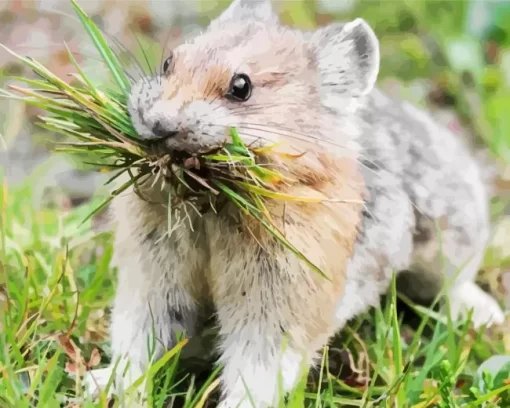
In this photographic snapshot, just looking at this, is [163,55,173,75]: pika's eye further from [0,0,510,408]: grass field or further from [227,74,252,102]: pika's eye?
[0,0,510,408]: grass field

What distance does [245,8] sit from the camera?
4184 mm

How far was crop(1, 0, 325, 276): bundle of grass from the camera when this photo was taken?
3135mm

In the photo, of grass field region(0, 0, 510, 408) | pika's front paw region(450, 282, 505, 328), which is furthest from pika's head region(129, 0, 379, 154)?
pika's front paw region(450, 282, 505, 328)

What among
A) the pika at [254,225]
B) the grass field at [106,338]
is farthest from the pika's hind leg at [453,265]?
the pika at [254,225]

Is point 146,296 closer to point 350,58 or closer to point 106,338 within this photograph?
point 106,338

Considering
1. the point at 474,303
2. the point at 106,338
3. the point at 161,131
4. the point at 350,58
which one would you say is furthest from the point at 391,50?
the point at 161,131

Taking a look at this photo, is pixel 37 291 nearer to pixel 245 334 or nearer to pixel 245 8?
pixel 245 334

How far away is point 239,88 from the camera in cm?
327

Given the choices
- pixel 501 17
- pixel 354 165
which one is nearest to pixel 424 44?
pixel 501 17

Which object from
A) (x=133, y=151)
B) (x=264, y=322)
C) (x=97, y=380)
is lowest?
(x=97, y=380)

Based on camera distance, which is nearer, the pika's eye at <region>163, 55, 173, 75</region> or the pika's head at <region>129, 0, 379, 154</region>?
the pika's head at <region>129, 0, 379, 154</region>

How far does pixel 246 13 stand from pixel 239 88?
3.33 feet

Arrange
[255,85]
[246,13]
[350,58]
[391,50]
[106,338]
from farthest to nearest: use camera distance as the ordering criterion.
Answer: [391,50], [106,338], [246,13], [350,58], [255,85]

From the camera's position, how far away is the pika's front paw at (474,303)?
505 cm
